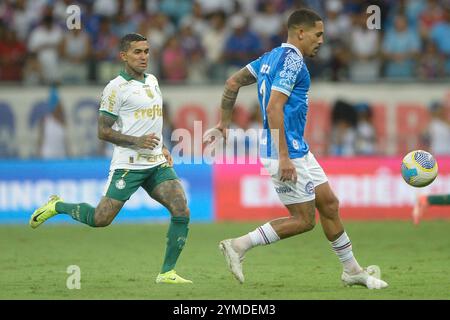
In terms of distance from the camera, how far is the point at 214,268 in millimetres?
12391

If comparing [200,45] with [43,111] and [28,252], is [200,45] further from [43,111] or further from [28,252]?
[28,252]

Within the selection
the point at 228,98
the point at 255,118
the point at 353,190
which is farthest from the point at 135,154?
the point at 255,118

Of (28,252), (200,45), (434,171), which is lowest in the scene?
(28,252)

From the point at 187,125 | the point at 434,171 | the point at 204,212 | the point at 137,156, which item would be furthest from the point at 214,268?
the point at 187,125

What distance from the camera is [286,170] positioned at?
9.80m

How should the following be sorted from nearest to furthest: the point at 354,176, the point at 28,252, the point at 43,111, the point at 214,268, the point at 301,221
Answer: the point at 301,221, the point at 214,268, the point at 28,252, the point at 354,176, the point at 43,111

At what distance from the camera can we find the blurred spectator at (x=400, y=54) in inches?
856

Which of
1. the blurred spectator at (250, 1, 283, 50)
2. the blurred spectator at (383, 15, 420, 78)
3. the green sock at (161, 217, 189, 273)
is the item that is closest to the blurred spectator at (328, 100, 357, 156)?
the blurred spectator at (383, 15, 420, 78)

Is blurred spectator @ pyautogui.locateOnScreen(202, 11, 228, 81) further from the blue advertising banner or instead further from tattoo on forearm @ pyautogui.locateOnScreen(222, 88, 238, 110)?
tattoo on forearm @ pyautogui.locateOnScreen(222, 88, 238, 110)

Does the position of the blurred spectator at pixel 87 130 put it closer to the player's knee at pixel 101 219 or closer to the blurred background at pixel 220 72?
the blurred background at pixel 220 72

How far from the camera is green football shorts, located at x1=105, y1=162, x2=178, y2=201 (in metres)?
10.9

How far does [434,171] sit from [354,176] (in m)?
7.83

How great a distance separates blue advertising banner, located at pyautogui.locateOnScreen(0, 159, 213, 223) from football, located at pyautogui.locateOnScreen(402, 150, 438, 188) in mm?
8177

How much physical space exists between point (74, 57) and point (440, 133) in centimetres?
770
